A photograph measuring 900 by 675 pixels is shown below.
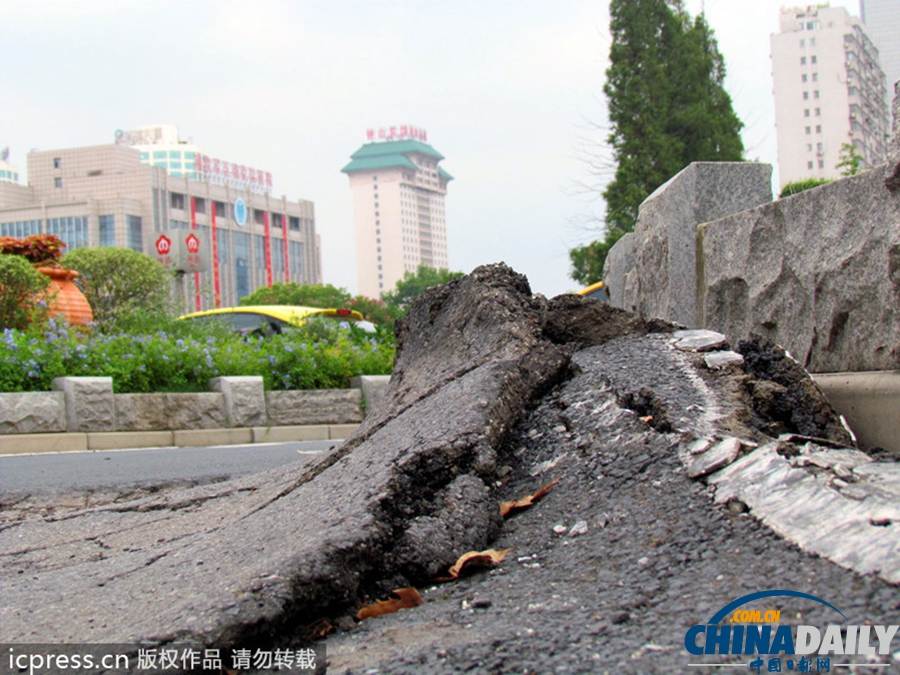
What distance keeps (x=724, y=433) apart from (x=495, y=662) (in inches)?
38.5

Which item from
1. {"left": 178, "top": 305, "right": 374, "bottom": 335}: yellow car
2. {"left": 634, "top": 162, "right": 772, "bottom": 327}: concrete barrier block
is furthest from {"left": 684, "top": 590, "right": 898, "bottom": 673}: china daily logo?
{"left": 178, "top": 305, "right": 374, "bottom": 335}: yellow car

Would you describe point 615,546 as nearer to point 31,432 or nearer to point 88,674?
point 88,674

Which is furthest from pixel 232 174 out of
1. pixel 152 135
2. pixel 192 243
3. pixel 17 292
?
pixel 17 292

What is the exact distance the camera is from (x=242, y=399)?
29.1 feet

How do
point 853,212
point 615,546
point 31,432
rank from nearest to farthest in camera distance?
point 615,546
point 853,212
point 31,432

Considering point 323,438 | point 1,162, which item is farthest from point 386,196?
point 323,438

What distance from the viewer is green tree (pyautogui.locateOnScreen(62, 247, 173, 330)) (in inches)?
585

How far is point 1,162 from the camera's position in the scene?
133 m

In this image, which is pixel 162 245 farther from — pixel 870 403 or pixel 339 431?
pixel 870 403

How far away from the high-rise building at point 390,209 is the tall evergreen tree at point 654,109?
13956 centimetres

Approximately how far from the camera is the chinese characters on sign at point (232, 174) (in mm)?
108062

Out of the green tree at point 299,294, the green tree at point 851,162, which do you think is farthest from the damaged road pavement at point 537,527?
the green tree at point 299,294

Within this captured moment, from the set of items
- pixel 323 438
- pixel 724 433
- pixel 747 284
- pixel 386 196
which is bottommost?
Answer: pixel 323 438

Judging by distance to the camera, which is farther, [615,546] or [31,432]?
[31,432]
